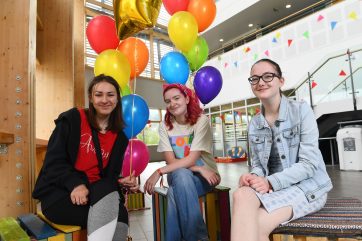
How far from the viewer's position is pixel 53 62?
3.23 meters

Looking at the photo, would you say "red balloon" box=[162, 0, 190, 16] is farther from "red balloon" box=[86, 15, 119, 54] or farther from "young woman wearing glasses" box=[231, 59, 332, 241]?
"young woman wearing glasses" box=[231, 59, 332, 241]

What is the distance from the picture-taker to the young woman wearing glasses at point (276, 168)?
111 centimetres

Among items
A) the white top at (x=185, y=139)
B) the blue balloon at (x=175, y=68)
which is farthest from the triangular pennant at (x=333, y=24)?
the white top at (x=185, y=139)

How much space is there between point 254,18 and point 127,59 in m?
9.11

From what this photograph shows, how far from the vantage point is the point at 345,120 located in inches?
219

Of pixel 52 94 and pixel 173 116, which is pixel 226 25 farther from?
pixel 173 116

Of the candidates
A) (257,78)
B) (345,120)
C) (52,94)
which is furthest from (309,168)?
(345,120)

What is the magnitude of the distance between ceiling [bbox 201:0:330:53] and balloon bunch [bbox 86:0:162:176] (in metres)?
8.06

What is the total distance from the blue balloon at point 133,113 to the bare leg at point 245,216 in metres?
1.38

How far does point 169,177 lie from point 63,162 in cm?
69

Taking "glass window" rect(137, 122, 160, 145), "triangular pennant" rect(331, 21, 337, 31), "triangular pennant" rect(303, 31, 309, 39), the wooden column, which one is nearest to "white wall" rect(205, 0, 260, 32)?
"triangular pennant" rect(303, 31, 309, 39)

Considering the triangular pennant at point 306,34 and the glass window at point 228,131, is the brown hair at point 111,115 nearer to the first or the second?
the triangular pennant at point 306,34

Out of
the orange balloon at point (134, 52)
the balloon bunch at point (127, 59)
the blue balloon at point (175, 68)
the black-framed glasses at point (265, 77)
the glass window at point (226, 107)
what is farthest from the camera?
the glass window at point (226, 107)

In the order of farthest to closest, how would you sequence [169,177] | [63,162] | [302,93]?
[302,93], [169,177], [63,162]
